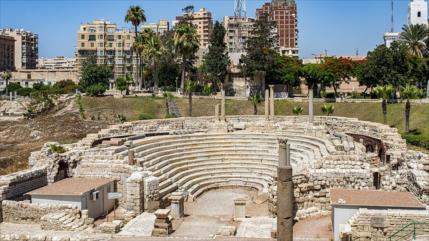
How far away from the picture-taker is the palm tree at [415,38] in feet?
215

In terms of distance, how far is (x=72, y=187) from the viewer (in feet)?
80.9

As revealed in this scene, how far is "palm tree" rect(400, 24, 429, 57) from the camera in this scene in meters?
65.6

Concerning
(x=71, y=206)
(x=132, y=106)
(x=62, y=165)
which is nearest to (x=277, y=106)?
(x=132, y=106)

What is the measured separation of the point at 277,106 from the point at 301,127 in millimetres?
25859

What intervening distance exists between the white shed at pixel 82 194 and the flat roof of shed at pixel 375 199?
11.1 m

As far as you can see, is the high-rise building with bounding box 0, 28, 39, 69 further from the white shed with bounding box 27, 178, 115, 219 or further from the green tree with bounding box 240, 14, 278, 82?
the white shed with bounding box 27, 178, 115, 219

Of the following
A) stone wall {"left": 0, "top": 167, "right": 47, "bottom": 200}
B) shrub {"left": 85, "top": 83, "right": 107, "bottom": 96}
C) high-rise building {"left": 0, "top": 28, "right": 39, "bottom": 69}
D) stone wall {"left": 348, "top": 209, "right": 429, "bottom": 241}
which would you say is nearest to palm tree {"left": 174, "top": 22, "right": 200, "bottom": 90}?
shrub {"left": 85, "top": 83, "right": 107, "bottom": 96}

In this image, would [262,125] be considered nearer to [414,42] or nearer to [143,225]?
[143,225]

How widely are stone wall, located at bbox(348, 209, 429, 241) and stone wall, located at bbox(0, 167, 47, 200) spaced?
15305 millimetres

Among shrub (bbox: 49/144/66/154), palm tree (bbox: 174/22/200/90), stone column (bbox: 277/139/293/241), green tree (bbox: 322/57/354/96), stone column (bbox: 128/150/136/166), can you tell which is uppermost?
palm tree (bbox: 174/22/200/90)

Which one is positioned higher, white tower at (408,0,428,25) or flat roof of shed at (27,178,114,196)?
white tower at (408,0,428,25)

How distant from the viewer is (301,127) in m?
39.9

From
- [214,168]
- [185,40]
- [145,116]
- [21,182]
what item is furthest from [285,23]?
[21,182]

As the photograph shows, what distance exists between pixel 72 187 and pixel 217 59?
57158 mm
